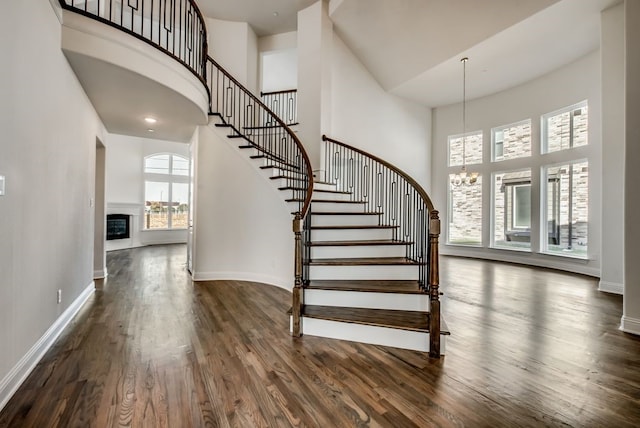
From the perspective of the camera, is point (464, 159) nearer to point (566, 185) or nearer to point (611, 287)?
point (566, 185)

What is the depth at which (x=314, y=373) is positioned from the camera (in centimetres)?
210

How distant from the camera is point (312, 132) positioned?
5812mm

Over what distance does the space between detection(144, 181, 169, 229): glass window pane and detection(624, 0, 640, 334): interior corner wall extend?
1112 centimetres

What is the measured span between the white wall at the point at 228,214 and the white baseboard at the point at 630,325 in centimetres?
423

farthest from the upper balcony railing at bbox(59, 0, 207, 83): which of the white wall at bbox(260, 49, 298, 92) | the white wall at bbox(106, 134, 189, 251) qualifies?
the white wall at bbox(106, 134, 189, 251)

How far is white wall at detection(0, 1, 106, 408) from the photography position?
1821 mm

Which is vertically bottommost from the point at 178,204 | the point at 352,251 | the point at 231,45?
the point at 352,251

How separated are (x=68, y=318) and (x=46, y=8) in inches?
114

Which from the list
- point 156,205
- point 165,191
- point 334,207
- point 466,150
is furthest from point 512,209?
point 156,205

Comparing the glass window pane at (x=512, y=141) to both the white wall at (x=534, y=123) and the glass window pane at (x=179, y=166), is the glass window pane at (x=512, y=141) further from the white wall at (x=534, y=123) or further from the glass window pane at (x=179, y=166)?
the glass window pane at (x=179, y=166)

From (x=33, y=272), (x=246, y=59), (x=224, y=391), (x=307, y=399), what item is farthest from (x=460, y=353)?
(x=246, y=59)

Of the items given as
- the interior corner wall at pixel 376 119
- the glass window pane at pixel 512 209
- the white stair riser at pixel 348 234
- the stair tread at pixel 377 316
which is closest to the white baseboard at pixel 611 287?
the glass window pane at pixel 512 209

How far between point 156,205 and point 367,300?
9310 mm

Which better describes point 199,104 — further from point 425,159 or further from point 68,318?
point 425,159
